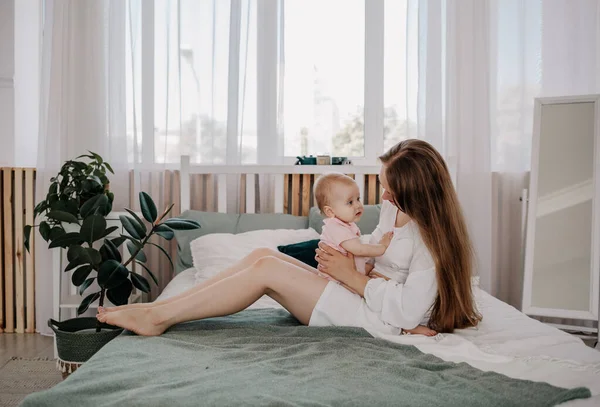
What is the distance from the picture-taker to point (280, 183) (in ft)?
10.7

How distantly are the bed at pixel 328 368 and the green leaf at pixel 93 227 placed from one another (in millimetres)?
750

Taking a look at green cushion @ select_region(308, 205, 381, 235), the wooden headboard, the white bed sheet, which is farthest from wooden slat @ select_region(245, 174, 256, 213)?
the white bed sheet

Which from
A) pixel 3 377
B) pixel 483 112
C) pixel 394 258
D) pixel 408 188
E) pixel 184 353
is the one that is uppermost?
pixel 483 112

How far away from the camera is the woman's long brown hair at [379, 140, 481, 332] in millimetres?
1796

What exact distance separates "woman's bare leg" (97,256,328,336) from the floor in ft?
4.42

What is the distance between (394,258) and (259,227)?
3.77 feet

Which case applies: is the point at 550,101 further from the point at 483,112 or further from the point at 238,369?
the point at 238,369

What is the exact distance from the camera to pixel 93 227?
245cm

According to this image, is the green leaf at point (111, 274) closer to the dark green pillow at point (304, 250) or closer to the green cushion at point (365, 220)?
the dark green pillow at point (304, 250)

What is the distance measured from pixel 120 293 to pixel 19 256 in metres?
1.20

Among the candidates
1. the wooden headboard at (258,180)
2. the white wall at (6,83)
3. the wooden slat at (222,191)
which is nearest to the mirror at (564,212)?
the wooden headboard at (258,180)

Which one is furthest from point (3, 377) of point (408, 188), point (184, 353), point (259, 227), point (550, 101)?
point (550, 101)

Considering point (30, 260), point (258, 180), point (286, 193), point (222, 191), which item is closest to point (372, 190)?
point (286, 193)

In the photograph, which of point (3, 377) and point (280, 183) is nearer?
point (3, 377)
